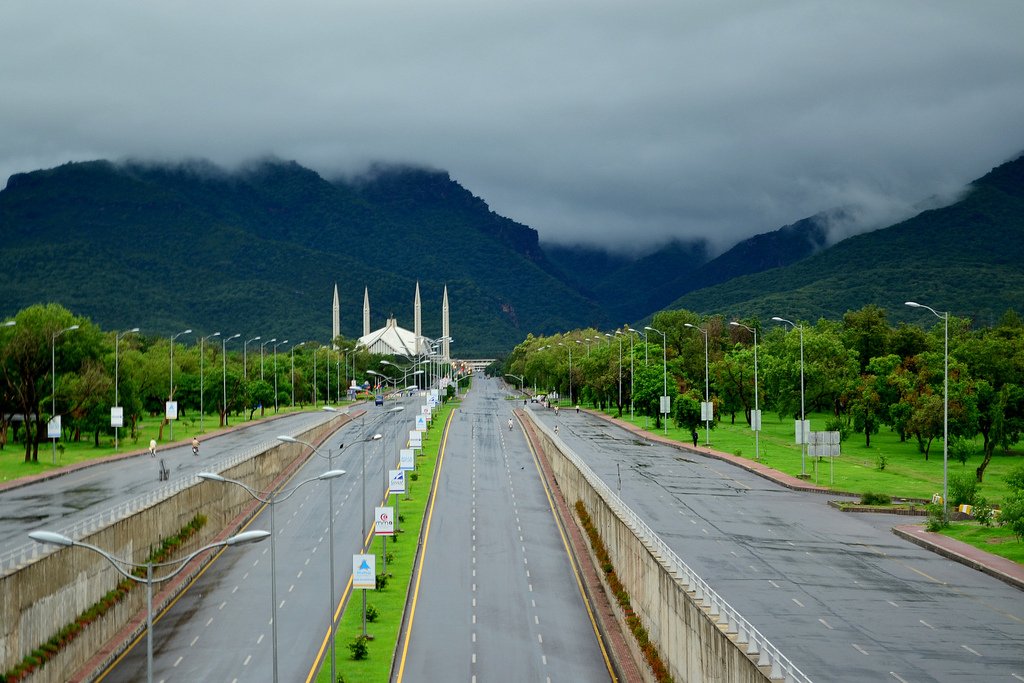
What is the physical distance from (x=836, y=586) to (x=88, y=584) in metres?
28.1

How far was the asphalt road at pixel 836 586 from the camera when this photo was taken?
1323 inches

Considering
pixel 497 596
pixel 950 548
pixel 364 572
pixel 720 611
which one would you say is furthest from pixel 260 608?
pixel 950 548

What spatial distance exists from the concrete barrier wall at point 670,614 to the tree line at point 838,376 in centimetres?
1779

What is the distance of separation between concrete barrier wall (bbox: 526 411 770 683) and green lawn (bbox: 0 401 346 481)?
4308 cm

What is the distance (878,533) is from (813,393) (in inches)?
2413

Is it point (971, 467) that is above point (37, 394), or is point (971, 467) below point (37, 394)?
below

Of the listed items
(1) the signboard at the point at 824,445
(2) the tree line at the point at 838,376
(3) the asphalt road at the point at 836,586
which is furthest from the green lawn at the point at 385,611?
(2) the tree line at the point at 838,376

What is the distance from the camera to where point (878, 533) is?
56.2 metres

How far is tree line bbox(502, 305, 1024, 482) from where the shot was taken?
82.7m

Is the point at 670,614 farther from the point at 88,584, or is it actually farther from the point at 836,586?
the point at 88,584

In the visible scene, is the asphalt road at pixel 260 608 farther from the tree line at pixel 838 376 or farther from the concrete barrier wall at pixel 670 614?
the tree line at pixel 838 376

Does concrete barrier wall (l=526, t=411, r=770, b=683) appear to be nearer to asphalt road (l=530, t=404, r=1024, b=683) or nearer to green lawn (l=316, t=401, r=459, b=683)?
asphalt road (l=530, t=404, r=1024, b=683)

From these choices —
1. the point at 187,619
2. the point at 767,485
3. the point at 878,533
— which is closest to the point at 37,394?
the point at 187,619

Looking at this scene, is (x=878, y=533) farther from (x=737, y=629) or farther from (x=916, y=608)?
(x=737, y=629)
